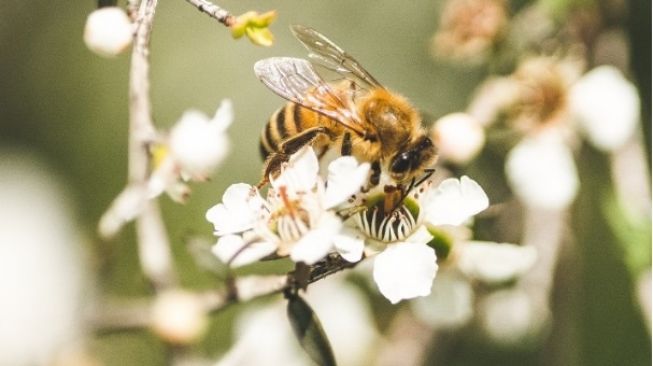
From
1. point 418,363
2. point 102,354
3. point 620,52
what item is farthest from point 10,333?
point 620,52

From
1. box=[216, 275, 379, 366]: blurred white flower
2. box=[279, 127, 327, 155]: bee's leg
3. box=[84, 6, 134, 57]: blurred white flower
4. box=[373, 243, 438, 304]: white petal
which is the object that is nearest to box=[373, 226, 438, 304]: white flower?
box=[373, 243, 438, 304]: white petal

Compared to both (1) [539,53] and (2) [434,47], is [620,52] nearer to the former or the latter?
(1) [539,53]

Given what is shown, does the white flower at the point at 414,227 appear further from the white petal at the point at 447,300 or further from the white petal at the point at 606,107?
the white petal at the point at 606,107

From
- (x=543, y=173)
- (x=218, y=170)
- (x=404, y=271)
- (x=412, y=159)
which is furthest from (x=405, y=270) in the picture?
(x=218, y=170)

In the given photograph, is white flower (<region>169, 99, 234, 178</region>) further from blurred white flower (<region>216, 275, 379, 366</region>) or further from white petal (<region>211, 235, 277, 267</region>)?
blurred white flower (<region>216, 275, 379, 366</region>)

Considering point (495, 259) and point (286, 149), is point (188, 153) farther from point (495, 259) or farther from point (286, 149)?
point (495, 259)

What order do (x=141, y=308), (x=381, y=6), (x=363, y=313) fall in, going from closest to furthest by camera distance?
(x=141, y=308)
(x=363, y=313)
(x=381, y=6)
